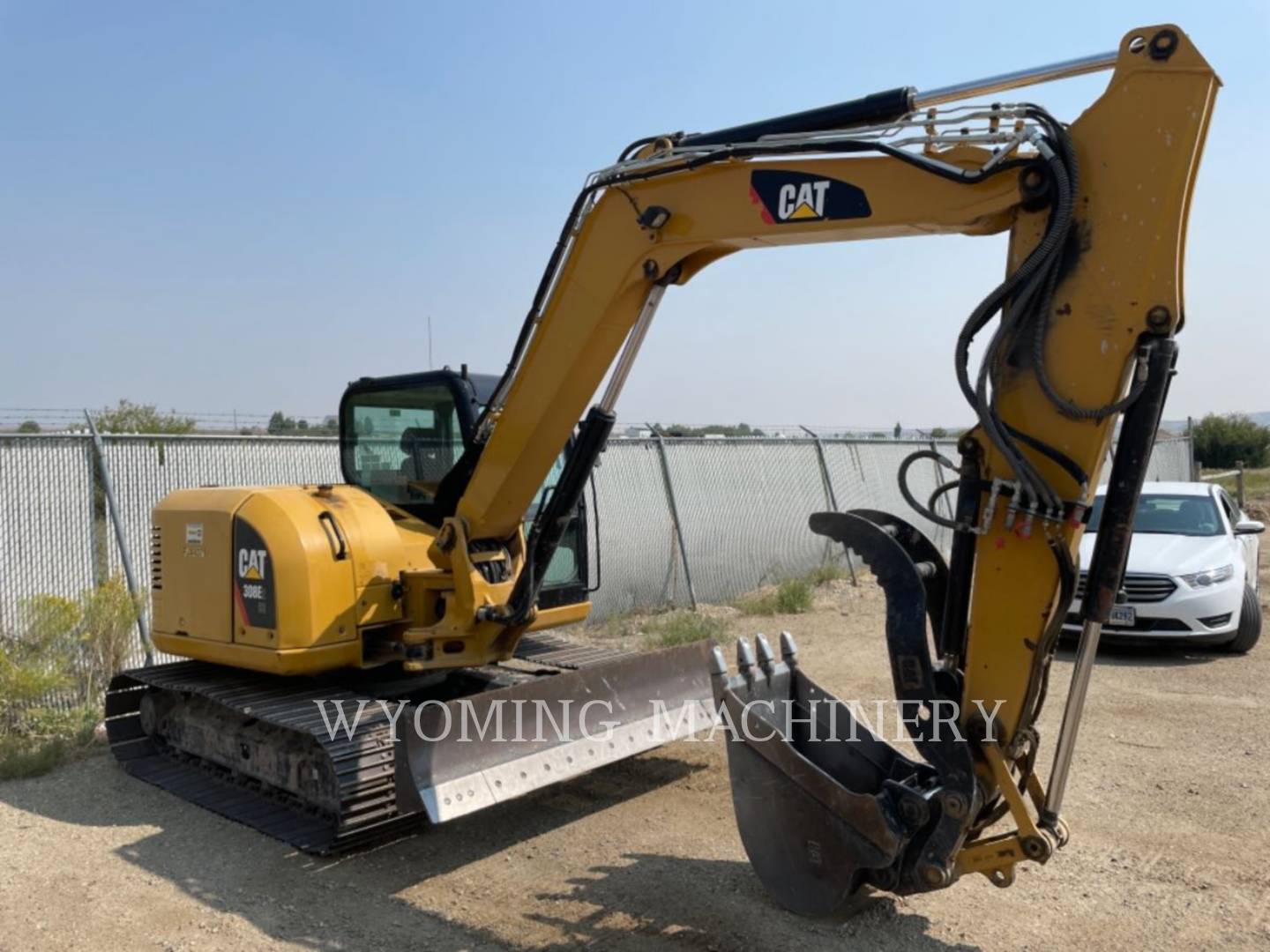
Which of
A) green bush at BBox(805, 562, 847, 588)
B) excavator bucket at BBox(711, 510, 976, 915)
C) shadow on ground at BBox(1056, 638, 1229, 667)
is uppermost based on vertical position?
excavator bucket at BBox(711, 510, 976, 915)

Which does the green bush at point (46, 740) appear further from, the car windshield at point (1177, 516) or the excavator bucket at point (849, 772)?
the car windshield at point (1177, 516)

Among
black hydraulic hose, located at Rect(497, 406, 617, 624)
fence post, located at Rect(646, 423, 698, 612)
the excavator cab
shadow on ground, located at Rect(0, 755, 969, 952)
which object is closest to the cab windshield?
the excavator cab

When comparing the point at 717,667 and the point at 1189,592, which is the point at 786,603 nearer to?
the point at 1189,592

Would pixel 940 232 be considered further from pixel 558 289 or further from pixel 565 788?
pixel 565 788

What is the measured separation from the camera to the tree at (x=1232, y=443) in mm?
42250

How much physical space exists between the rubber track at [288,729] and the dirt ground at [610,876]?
116 millimetres

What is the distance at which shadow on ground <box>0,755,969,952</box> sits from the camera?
4312 millimetres

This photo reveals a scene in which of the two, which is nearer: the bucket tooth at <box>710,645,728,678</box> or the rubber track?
the bucket tooth at <box>710,645,728,678</box>

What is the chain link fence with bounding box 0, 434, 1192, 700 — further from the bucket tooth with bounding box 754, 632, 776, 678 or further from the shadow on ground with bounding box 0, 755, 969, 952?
the bucket tooth with bounding box 754, 632, 776, 678

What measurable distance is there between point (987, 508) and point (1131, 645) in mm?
7060

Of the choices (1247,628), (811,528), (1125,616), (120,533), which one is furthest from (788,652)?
(1247,628)

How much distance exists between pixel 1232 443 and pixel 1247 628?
3784 centimetres

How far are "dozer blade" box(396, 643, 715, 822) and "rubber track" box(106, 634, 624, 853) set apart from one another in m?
0.27

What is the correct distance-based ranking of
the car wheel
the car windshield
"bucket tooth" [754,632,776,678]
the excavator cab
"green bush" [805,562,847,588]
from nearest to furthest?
"bucket tooth" [754,632,776,678] < the excavator cab < the car wheel < the car windshield < "green bush" [805,562,847,588]
